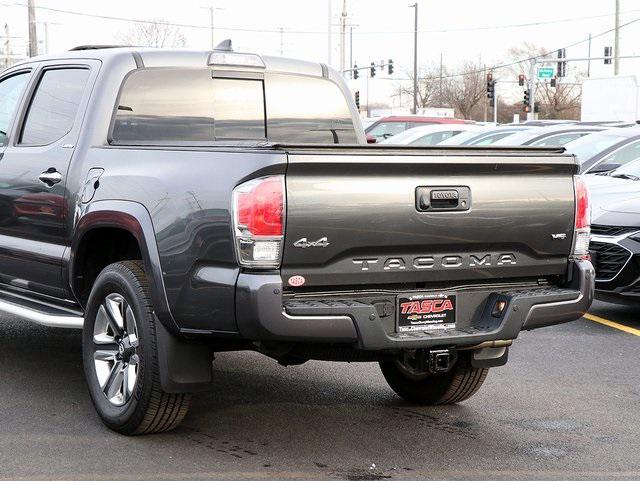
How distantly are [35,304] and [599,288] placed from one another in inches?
181

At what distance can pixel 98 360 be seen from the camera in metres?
5.62

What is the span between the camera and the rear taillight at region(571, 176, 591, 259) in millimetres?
5402

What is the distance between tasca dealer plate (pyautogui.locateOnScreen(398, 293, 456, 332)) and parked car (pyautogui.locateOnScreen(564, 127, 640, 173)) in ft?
26.4

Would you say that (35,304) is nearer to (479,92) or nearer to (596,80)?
(596,80)

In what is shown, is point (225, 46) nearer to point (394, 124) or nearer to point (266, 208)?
point (266, 208)

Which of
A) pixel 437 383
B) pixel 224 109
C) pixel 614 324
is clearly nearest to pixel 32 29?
pixel 614 324

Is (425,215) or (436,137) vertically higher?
(425,215)

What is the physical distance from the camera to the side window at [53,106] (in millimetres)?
6277

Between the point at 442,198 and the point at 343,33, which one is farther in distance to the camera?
the point at 343,33

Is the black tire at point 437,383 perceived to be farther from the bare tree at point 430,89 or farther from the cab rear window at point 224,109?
the bare tree at point 430,89

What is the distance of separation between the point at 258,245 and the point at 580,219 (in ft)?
5.81

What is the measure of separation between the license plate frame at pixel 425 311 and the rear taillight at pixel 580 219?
788 mm

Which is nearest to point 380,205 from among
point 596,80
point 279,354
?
point 279,354

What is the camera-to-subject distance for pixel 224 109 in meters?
6.49
